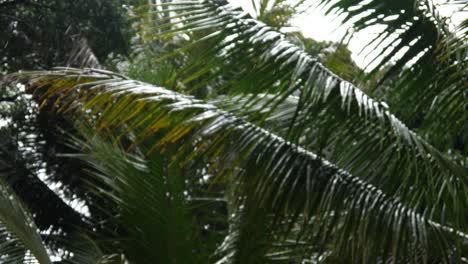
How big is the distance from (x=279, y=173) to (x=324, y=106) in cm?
45

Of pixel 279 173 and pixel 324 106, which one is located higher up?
pixel 324 106

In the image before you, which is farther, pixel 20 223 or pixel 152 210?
pixel 152 210

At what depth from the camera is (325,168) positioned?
4113 millimetres

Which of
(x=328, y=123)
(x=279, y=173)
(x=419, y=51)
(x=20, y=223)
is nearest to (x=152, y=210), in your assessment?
(x=20, y=223)

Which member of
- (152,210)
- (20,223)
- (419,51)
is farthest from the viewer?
(152,210)

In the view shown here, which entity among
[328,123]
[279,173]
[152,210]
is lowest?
[152,210]

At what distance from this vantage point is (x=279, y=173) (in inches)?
157

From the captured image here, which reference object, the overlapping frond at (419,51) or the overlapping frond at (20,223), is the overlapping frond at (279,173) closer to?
the overlapping frond at (419,51)

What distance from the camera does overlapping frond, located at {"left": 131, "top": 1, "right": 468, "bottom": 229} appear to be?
3639mm

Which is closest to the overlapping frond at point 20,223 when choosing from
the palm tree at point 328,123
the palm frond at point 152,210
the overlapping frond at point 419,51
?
the palm frond at point 152,210

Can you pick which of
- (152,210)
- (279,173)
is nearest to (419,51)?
(279,173)

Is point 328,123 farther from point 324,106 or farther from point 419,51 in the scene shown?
point 419,51

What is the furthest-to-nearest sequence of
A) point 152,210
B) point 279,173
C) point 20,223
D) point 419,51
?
point 152,210 → point 20,223 → point 279,173 → point 419,51

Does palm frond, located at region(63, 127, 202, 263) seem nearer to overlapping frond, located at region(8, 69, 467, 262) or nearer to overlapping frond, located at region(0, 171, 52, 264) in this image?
overlapping frond, located at region(0, 171, 52, 264)
